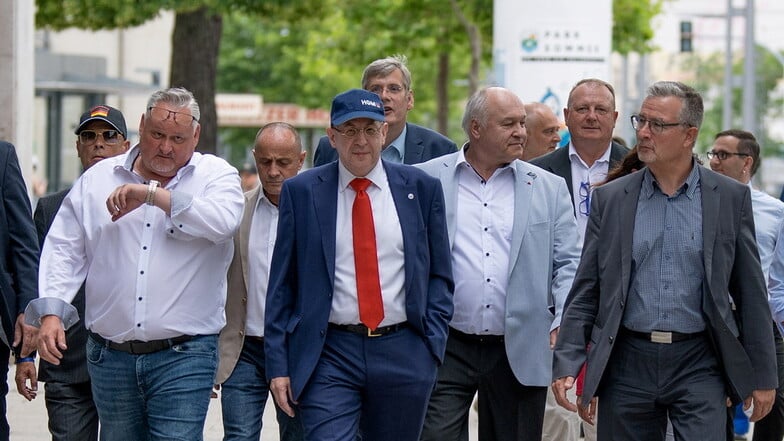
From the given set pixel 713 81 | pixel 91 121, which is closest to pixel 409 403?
pixel 91 121

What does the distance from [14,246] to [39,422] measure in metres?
4.54

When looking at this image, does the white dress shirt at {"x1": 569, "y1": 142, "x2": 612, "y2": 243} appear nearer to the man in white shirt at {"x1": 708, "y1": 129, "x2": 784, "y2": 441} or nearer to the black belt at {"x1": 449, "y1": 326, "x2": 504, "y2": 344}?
the man in white shirt at {"x1": 708, "y1": 129, "x2": 784, "y2": 441}

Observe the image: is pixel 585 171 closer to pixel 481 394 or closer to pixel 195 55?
pixel 481 394

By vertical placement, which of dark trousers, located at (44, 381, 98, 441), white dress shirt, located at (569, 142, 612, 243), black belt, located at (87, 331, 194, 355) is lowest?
dark trousers, located at (44, 381, 98, 441)

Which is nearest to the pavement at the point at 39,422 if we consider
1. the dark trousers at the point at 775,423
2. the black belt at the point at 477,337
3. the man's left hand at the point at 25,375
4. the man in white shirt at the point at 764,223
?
the dark trousers at the point at 775,423

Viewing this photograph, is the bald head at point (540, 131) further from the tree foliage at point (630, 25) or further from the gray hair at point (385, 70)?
the tree foliage at point (630, 25)

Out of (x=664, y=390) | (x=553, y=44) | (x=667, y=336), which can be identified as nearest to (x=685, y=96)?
(x=667, y=336)

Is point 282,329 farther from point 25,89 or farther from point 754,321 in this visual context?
point 25,89

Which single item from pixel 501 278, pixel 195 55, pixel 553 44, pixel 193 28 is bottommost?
pixel 501 278

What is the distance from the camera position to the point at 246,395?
279 inches

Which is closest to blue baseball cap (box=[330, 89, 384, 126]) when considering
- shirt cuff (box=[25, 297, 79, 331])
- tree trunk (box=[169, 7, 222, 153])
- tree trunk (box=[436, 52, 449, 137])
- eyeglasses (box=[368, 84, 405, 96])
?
shirt cuff (box=[25, 297, 79, 331])

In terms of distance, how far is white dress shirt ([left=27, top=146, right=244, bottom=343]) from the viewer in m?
6.27

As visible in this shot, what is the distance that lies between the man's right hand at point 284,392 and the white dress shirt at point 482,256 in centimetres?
103

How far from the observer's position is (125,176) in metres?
6.47
